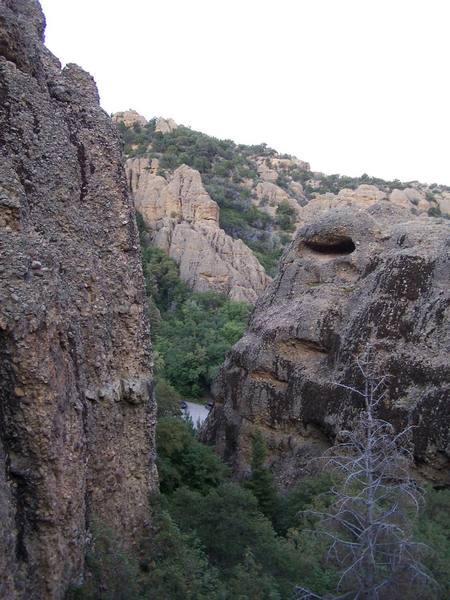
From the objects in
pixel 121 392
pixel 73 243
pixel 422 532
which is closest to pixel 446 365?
pixel 422 532

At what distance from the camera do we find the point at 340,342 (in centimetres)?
1630

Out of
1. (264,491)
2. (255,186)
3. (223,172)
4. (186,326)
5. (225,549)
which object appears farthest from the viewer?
(255,186)

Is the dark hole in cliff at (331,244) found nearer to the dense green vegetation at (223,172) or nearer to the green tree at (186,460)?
the green tree at (186,460)

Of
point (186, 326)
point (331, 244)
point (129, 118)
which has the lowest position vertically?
→ point (186, 326)

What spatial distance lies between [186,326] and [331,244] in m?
22.1

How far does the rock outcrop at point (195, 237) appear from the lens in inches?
1825

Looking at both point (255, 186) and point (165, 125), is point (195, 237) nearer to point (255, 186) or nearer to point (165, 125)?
point (255, 186)

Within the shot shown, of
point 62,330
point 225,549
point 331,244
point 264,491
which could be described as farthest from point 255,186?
point 62,330

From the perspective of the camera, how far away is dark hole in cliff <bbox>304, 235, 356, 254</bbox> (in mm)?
18500

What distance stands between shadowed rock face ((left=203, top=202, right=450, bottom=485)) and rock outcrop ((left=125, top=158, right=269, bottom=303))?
26.1 metres

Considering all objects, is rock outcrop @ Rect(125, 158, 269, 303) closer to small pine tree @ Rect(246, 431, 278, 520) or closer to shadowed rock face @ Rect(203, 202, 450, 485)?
shadowed rock face @ Rect(203, 202, 450, 485)

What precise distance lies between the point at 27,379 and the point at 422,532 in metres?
7.47

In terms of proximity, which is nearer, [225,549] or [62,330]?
[62,330]

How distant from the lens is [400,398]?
14.5 meters
